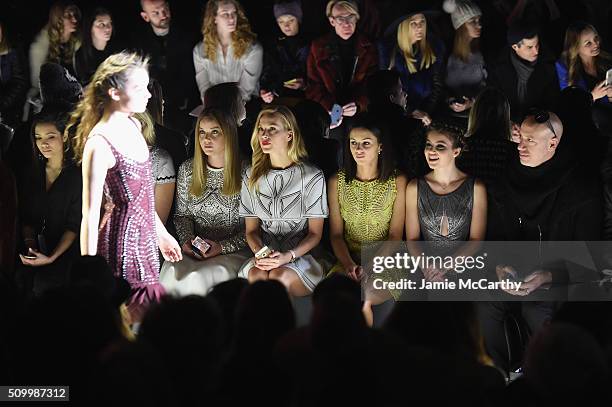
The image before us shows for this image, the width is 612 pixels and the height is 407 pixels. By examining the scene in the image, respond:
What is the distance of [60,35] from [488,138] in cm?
273

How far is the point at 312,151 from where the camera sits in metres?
5.89

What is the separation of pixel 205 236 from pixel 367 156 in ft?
3.60

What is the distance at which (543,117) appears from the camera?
5.70m

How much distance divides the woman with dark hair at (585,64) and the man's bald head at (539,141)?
378mm

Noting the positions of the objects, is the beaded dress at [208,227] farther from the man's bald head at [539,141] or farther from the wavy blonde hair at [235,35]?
the man's bald head at [539,141]

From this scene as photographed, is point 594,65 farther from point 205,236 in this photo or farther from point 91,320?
point 91,320

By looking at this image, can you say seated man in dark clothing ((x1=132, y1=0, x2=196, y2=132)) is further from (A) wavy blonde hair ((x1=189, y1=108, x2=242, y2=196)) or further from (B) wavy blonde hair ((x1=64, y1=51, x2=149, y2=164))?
(A) wavy blonde hair ((x1=189, y1=108, x2=242, y2=196))

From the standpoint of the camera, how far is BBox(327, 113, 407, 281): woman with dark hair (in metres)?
5.70

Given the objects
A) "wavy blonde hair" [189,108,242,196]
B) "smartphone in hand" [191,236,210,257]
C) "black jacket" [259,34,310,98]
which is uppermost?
"black jacket" [259,34,310,98]

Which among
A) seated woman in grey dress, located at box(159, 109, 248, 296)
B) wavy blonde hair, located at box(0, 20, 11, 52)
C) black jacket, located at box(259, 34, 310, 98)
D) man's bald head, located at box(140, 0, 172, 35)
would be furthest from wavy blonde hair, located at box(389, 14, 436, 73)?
wavy blonde hair, located at box(0, 20, 11, 52)

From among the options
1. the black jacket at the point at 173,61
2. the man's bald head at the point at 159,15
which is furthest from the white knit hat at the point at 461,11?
the man's bald head at the point at 159,15

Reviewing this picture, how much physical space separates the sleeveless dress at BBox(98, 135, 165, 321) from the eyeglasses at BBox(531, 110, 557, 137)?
2325mm

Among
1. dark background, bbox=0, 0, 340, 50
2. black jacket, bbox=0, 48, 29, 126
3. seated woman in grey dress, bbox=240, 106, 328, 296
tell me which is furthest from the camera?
black jacket, bbox=0, 48, 29, 126

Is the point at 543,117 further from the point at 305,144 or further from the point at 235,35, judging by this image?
the point at 235,35
